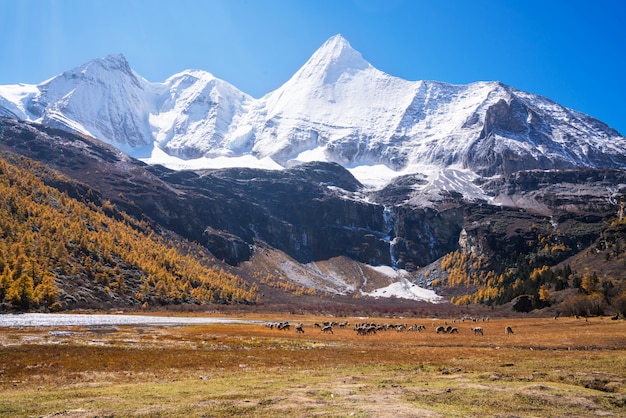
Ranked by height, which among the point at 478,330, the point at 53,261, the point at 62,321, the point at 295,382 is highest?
the point at 53,261

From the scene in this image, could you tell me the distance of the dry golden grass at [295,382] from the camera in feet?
60.8

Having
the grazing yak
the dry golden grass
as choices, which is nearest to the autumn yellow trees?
the dry golden grass

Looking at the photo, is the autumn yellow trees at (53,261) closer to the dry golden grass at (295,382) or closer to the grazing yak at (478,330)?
the dry golden grass at (295,382)

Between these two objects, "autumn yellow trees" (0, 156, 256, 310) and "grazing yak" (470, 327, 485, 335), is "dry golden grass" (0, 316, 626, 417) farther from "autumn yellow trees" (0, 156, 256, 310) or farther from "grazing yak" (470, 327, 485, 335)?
"autumn yellow trees" (0, 156, 256, 310)

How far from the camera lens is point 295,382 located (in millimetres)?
27078

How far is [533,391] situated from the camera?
67.6ft

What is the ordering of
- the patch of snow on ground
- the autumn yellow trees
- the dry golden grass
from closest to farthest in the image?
1. the dry golden grass
2. the patch of snow on ground
3. the autumn yellow trees

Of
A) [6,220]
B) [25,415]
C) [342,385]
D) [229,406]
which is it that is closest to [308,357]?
[342,385]

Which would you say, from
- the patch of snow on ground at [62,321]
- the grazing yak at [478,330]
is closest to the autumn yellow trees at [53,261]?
the patch of snow on ground at [62,321]

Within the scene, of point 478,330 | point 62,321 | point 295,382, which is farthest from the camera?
point 62,321

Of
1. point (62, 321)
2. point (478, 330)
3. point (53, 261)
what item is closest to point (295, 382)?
point (478, 330)

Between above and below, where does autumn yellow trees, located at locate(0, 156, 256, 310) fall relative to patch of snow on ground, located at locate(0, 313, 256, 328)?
above

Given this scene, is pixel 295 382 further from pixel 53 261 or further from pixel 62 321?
pixel 53 261

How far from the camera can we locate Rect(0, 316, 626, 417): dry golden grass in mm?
18547
